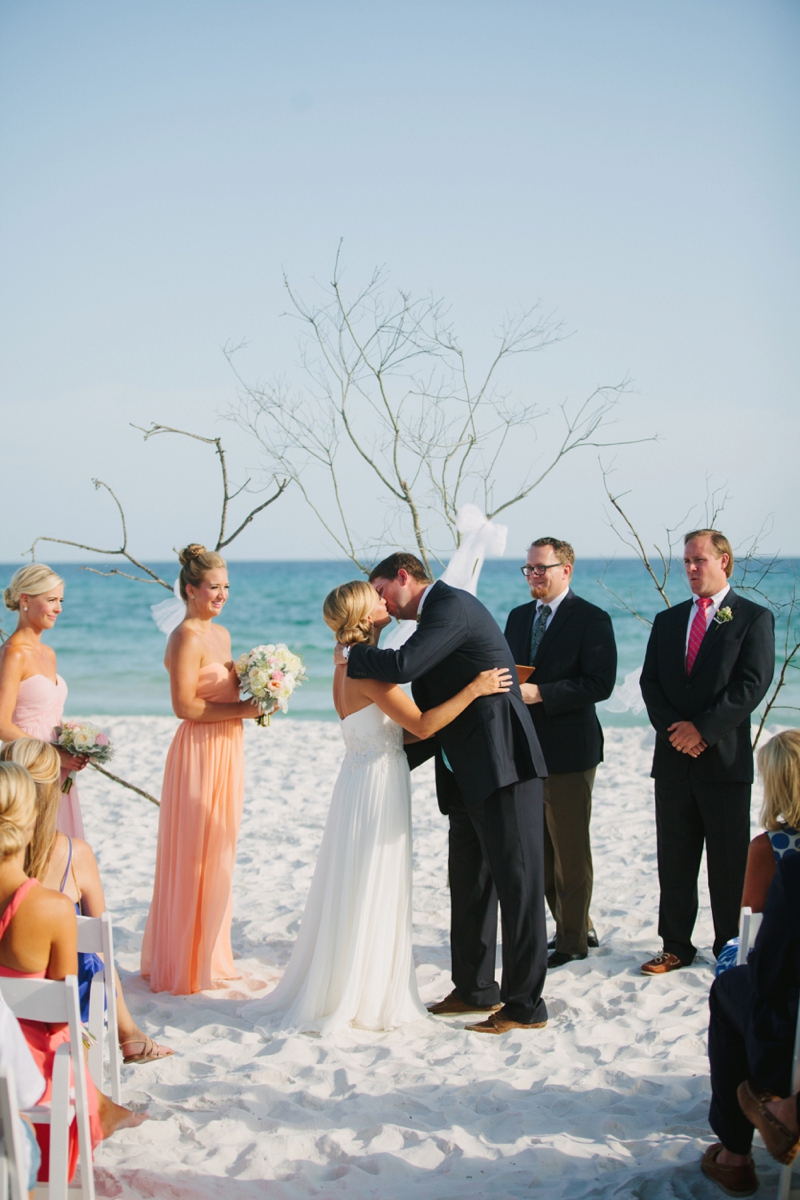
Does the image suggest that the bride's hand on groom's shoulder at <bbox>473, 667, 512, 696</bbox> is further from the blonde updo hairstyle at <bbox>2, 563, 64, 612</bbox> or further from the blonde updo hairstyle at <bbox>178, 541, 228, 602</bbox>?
the blonde updo hairstyle at <bbox>2, 563, 64, 612</bbox>

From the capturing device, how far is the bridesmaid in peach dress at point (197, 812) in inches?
191

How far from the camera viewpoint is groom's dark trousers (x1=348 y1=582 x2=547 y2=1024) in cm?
424

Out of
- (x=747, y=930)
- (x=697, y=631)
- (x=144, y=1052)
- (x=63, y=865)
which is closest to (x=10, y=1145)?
(x=63, y=865)


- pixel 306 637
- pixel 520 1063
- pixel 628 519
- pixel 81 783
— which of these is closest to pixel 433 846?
pixel 628 519

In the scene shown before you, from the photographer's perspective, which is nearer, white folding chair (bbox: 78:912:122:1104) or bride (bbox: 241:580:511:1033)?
white folding chair (bbox: 78:912:122:1104)

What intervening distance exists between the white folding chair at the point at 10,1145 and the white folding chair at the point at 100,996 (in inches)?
34.9

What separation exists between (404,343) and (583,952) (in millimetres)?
3797

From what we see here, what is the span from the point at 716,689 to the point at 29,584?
134 inches

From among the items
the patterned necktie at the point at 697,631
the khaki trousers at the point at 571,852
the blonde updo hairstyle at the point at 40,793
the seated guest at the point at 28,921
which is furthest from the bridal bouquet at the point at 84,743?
the patterned necktie at the point at 697,631

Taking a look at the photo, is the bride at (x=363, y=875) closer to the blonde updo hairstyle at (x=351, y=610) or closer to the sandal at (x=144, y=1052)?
the blonde updo hairstyle at (x=351, y=610)

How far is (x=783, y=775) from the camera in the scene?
3.05 meters

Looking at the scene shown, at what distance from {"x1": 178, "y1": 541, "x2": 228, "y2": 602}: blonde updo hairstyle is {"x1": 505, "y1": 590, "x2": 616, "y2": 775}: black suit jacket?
1670mm

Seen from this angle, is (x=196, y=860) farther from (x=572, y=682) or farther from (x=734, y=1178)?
(x=734, y=1178)

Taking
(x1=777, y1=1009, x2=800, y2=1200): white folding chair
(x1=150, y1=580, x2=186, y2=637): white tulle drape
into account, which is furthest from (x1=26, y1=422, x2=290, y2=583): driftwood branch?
(x1=777, y1=1009, x2=800, y2=1200): white folding chair
